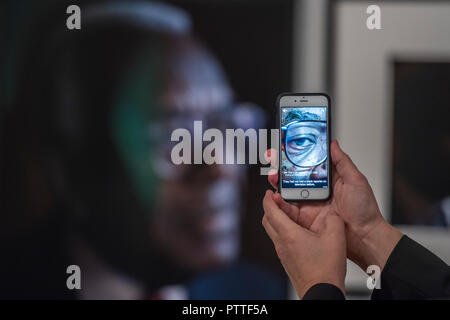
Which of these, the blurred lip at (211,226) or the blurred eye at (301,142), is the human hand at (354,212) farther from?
the blurred lip at (211,226)

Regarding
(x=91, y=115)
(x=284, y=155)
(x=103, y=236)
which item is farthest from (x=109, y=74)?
(x=284, y=155)

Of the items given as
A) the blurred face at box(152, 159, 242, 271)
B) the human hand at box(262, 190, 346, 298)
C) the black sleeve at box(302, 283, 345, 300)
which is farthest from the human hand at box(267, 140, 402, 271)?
the blurred face at box(152, 159, 242, 271)

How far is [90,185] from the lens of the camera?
1.30 m

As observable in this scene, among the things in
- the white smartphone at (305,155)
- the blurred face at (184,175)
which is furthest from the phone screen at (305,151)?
the blurred face at (184,175)

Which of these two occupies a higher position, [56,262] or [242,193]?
[242,193]

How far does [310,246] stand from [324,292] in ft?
0.26

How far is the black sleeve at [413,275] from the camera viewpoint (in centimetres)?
71

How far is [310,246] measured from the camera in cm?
72

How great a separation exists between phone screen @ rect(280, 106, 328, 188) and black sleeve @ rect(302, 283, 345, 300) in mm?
165

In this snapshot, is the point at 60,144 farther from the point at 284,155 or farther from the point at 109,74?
the point at 284,155

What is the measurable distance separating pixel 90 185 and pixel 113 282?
25 centimetres

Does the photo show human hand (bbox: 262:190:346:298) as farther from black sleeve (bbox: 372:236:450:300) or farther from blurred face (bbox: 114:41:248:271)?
blurred face (bbox: 114:41:248:271)

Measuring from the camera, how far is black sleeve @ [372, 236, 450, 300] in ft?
2.34

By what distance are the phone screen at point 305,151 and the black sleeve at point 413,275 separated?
15 cm
